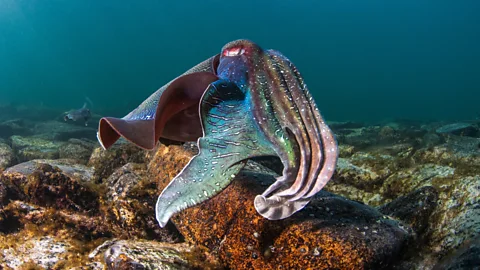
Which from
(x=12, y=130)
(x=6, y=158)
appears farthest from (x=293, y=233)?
(x=12, y=130)

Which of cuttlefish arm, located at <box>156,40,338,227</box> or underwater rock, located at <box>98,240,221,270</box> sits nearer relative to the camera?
cuttlefish arm, located at <box>156,40,338,227</box>

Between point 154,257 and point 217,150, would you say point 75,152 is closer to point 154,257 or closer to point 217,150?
point 154,257

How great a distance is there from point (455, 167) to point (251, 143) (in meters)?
4.25

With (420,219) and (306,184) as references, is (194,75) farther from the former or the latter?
(420,219)

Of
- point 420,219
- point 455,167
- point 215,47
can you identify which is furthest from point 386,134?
point 215,47

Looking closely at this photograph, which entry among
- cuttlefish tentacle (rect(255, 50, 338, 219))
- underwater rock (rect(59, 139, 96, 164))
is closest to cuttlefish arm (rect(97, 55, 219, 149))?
cuttlefish tentacle (rect(255, 50, 338, 219))

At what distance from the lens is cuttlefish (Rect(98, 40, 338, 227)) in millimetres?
1995

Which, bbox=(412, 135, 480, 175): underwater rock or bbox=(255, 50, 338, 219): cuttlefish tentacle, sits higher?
bbox=(255, 50, 338, 219): cuttlefish tentacle

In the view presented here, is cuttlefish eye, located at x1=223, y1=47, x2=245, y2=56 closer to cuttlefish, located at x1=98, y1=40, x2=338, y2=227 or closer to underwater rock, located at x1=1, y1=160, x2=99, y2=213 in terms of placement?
cuttlefish, located at x1=98, y1=40, x2=338, y2=227

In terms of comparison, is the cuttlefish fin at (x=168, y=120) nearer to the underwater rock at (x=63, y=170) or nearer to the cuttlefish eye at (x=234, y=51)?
the cuttlefish eye at (x=234, y=51)

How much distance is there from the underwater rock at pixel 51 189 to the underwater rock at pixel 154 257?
118 centimetres

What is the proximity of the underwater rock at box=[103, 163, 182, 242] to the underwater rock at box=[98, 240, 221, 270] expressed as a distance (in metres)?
0.52

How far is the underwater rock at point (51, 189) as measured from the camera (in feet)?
13.2

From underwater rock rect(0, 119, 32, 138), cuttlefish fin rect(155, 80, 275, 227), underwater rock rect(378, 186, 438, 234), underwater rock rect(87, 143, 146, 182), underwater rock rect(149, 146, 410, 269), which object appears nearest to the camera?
cuttlefish fin rect(155, 80, 275, 227)
